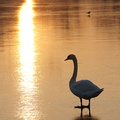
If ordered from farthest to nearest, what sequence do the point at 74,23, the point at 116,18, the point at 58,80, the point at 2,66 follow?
the point at 116,18, the point at 74,23, the point at 2,66, the point at 58,80

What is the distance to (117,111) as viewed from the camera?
30.0ft

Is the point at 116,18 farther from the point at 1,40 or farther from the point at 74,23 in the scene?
the point at 1,40

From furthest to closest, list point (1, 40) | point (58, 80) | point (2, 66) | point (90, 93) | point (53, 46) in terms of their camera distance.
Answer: point (1, 40), point (53, 46), point (2, 66), point (58, 80), point (90, 93)

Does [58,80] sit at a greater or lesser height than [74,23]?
lesser

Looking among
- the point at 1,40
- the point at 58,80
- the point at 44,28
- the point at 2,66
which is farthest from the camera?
the point at 44,28

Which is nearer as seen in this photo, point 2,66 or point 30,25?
point 2,66

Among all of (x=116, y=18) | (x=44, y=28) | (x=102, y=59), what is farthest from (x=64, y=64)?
(x=116, y=18)

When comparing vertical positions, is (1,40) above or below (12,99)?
above

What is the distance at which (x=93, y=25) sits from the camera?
25.8m

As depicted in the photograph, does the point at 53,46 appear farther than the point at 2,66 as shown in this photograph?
Yes

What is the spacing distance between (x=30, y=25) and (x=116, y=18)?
16.3ft

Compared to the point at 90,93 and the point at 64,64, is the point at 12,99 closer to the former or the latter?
the point at 90,93

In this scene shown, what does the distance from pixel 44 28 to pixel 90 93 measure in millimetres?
15965

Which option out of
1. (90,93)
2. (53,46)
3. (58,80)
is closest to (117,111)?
(90,93)
